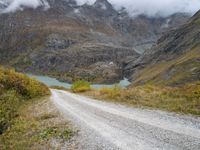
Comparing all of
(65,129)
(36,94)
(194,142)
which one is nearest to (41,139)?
(65,129)

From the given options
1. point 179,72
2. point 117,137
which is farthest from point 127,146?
point 179,72

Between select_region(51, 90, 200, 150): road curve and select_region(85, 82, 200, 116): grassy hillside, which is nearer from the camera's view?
select_region(51, 90, 200, 150): road curve

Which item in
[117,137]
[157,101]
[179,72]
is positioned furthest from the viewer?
[179,72]

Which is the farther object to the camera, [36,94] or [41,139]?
[36,94]

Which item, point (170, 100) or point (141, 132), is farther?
point (170, 100)

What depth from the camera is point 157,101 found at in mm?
27203

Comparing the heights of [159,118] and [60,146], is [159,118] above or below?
above

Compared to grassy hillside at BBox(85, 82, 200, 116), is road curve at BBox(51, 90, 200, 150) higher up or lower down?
lower down

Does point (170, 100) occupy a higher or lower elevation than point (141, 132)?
higher

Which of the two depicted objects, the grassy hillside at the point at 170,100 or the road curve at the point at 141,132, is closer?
the road curve at the point at 141,132

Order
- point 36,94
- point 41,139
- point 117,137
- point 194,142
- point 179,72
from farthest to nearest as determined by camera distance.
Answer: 1. point 179,72
2. point 36,94
3. point 41,139
4. point 117,137
5. point 194,142

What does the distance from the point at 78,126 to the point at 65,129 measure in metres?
0.91

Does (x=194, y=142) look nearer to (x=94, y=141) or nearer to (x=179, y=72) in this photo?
(x=94, y=141)

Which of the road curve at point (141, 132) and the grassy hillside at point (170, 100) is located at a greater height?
the grassy hillside at point (170, 100)
